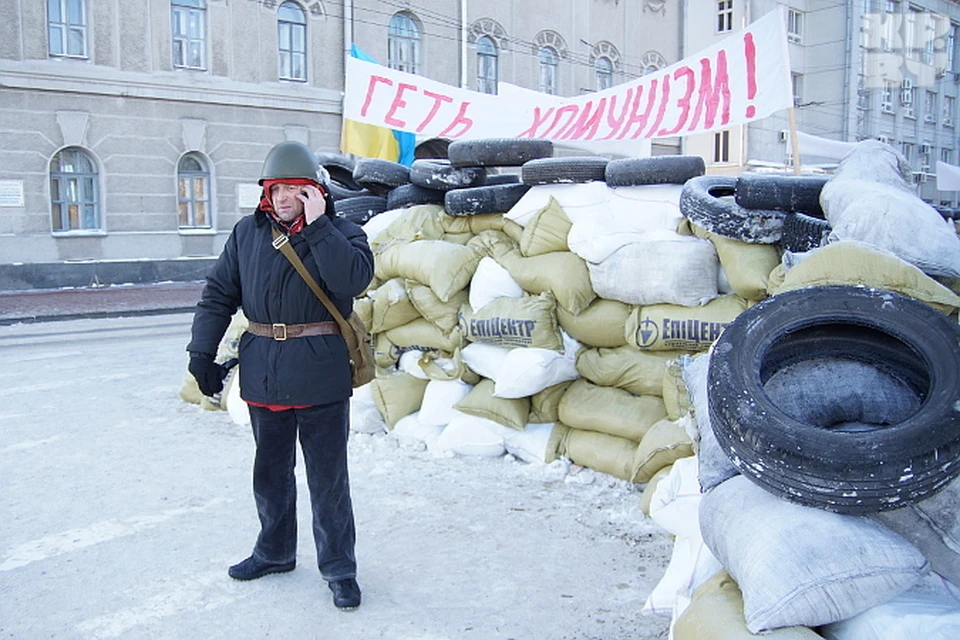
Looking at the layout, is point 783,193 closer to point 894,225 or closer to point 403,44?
point 894,225

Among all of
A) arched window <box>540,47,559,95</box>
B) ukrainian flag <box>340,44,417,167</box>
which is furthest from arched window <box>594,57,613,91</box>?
ukrainian flag <box>340,44,417,167</box>

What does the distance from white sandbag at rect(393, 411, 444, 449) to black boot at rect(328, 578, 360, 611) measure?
1.93 m

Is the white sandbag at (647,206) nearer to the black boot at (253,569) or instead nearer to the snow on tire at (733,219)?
the snow on tire at (733,219)

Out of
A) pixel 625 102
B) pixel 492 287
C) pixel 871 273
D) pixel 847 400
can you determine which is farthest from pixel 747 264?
pixel 625 102

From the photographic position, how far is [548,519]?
→ 402 cm

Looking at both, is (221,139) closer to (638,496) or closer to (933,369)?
(638,496)

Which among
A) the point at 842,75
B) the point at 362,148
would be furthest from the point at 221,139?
the point at 842,75

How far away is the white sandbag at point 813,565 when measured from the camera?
2.00 m

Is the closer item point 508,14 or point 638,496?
point 638,496

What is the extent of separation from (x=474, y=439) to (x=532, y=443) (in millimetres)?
349

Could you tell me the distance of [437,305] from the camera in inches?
211

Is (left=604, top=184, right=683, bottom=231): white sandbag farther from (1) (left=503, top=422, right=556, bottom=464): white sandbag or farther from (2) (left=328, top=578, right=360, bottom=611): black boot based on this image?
(2) (left=328, top=578, right=360, bottom=611): black boot

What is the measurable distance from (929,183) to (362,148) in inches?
1374

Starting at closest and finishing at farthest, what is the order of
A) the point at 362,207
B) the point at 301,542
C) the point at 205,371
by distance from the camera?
the point at 205,371, the point at 301,542, the point at 362,207
